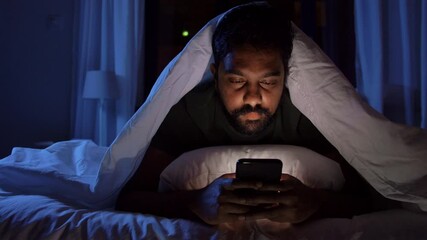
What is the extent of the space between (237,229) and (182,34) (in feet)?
8.55

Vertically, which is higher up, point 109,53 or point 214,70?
point 109,53

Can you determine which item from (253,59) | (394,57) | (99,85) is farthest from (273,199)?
(99,85)

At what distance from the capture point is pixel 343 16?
8.86 feet

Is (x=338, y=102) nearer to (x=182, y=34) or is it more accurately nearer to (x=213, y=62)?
(x=213, y=62)

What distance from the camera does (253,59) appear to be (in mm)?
1043

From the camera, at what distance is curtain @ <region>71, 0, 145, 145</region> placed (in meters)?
2.87

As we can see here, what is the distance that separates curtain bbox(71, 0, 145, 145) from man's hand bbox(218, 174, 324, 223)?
2.23 metres

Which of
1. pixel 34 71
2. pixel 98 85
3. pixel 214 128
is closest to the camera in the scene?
pixel 214 128

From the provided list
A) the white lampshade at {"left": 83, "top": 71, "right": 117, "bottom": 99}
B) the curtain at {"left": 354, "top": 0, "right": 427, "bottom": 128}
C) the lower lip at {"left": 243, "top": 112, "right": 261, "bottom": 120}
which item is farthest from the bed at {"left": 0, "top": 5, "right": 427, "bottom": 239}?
the white lampshade at {"left": 83, "top": 71, "right": 117, "bottom": 99}

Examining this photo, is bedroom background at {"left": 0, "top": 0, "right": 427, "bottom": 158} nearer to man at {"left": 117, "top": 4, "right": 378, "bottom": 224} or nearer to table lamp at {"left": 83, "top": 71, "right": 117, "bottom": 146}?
table lamp at {"left": 83, "top": 71, "right": 117, "bottom": 146}

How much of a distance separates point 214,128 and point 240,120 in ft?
0.42

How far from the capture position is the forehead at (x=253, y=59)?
3.41ft

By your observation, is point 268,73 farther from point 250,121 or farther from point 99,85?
point 99,85

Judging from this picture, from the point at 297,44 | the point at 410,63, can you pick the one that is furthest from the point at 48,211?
the point at 410,63
